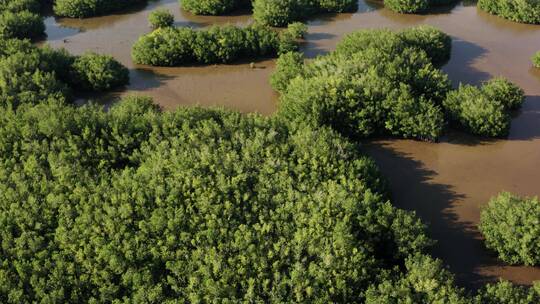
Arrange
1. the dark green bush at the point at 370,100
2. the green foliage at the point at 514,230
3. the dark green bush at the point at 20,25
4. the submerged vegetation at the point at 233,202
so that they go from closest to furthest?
1. the submerged vegetation at the point at 233,202
2. the green foliage at the point at 514,230
3. the dark green bush at the point at 370,100
4. the dark green bush at the point at 20,25

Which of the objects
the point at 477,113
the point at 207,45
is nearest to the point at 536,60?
the point at 477,113

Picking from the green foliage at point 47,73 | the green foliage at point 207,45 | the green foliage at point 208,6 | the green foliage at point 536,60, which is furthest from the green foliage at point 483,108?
the green foliage at point 208,6

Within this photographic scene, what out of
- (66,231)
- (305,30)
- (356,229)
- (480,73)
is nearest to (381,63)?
(480,73)

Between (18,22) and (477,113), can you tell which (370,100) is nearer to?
(477,113)

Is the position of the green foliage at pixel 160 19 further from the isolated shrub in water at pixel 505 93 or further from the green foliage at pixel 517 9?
the green foliage at pixel 517 9

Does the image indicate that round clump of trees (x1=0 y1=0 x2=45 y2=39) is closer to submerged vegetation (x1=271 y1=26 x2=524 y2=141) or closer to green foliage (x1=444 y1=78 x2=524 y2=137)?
submerged vegetation (x1=271 y1=26 x2=524 y2=141)
